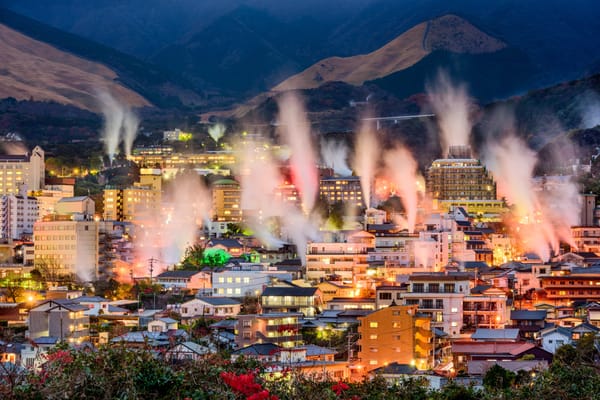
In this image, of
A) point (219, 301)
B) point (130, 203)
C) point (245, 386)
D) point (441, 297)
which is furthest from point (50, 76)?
point (245, 386)

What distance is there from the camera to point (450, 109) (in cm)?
11069

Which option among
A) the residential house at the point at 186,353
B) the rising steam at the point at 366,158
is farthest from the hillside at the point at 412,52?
the residential house at the point at 186,353

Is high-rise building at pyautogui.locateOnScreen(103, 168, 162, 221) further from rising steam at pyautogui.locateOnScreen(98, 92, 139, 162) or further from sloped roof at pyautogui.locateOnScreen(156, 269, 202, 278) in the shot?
rising steam at pyautogui.locateOnScreen(98, 92, 139, 162)

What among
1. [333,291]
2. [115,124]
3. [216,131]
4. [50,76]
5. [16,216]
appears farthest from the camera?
[50,76]

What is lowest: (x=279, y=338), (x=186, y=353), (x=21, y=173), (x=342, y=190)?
(x=279, y=338)

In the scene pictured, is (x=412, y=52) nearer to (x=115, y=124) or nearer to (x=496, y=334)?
(x=115, y=124)

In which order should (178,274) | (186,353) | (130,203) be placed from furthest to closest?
(130,203) < (178,274) < (186,353)

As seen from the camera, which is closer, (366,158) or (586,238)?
(586,238)

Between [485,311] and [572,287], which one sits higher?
[572,287]

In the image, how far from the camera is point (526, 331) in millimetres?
33844

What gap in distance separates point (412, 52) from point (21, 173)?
83419 mm

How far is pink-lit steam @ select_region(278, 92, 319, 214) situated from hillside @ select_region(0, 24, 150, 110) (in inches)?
884

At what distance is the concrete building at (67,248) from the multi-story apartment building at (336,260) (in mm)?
9294

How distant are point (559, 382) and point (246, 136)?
75.5 meters
